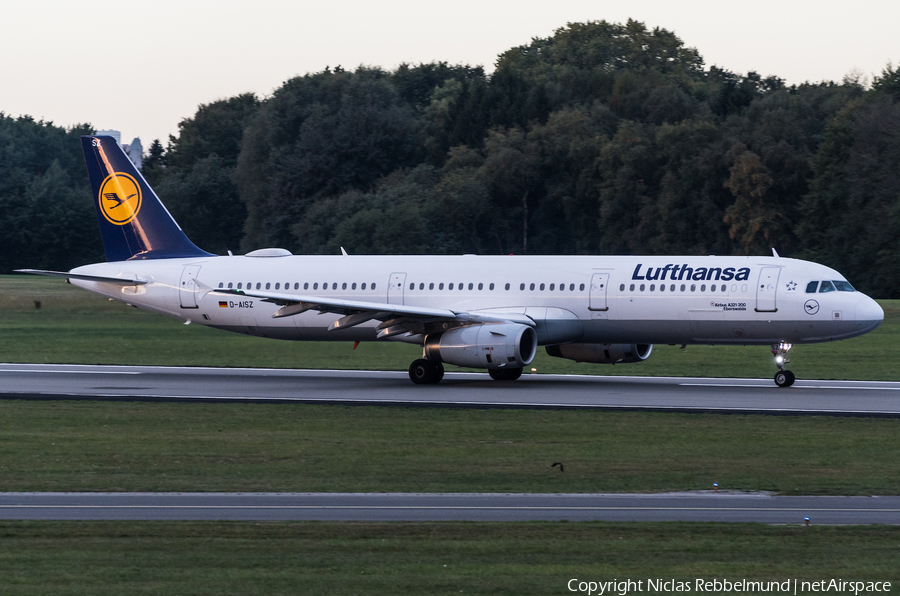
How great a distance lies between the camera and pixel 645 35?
408 ft

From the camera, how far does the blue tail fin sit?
3888cm

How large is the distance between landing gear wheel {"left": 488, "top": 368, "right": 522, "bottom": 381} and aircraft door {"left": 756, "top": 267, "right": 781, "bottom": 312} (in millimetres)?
6851

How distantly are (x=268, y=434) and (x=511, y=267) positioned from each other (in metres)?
13.7

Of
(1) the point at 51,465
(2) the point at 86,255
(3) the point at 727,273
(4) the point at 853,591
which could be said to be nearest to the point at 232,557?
(4) the point at 853,591

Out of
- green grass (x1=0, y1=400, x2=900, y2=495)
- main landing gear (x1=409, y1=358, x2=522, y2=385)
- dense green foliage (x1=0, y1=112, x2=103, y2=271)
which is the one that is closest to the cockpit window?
green grass (x1=0, y1=400, x2=900, y2=495)

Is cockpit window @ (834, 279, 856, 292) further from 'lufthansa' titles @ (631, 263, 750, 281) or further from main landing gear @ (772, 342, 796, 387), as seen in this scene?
'lufthansa' titles @ (631, 263, 750, 281)

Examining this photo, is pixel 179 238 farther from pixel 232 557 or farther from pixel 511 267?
pixel 232 557

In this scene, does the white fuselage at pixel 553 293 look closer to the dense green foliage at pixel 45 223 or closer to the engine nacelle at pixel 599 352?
the engine nacelle at pixel 599 352

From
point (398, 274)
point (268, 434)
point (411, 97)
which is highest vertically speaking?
point (411, 97)

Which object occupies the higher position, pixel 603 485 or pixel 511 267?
pixel 511 267

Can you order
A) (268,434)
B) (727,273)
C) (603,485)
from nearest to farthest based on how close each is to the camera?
(603,485)
(268,434)
(727,273)

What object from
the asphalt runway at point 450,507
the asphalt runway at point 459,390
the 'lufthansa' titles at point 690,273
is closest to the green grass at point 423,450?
the asphalt runway at point 450,507

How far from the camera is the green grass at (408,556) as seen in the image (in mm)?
11055

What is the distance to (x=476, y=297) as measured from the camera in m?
34.2
